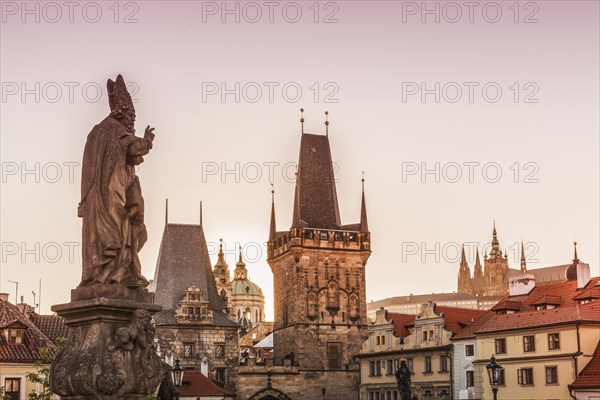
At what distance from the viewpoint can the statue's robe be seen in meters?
8.40

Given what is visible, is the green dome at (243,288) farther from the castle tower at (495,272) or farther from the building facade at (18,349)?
the building facade at (18,349)

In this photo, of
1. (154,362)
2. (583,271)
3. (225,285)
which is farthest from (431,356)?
(225,285)

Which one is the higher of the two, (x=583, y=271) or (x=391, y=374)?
(x=583, y=271)

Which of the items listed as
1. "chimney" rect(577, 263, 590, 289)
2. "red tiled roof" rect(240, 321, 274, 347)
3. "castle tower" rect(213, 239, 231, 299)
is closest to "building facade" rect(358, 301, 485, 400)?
"chimney" rect(577, 263, 590, 289)

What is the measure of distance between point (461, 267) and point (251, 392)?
133m

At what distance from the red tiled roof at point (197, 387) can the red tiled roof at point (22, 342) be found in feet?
37.3

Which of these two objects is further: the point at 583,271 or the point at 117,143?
the point at 583,271

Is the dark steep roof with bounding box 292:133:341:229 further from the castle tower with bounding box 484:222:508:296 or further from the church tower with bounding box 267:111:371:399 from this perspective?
the castle tower with bounding box 484:222:508:296

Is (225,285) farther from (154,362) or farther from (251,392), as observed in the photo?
(154,362)

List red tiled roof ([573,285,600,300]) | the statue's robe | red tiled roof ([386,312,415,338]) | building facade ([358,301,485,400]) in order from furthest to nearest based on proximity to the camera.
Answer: red tiled roof ([386,312,415,338]) → building facade ([358,301,485,400]) → red tiled roof ([573,285,600,300]) → the statue's robe

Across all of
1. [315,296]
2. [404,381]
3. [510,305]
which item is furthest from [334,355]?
[404,381]

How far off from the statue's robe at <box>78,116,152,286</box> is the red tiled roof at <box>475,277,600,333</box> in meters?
36.3

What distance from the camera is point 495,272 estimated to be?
177500 mm

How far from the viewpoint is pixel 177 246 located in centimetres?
6756
